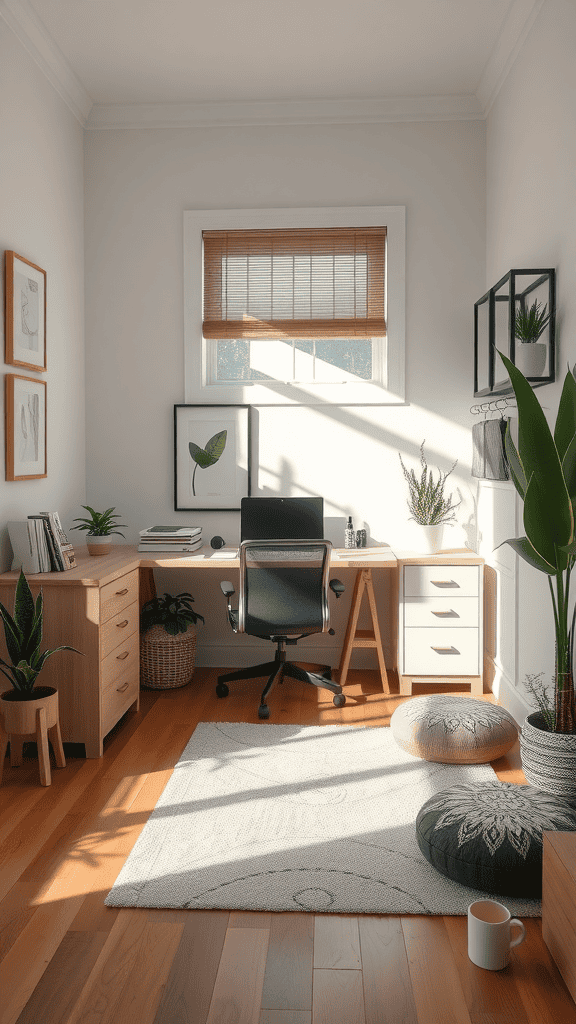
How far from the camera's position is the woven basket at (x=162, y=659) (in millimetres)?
3904

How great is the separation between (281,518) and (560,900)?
2439mm

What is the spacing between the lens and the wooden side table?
5.35 ft

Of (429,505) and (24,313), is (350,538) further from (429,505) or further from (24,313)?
(24,313)

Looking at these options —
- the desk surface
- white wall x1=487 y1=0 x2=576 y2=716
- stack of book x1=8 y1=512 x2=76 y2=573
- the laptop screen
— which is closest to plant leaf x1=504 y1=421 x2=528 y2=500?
white wall x1=487 y1=0 x2=576 y2=716

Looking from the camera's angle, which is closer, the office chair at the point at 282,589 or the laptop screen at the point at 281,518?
the office chair at the point at 282,589

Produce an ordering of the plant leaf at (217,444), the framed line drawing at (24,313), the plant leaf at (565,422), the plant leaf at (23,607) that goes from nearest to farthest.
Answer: the plant leaf at (565,422), the plant leaf at (23,607), the framed line drawing at (24,313), the plant leaf at (217,444)

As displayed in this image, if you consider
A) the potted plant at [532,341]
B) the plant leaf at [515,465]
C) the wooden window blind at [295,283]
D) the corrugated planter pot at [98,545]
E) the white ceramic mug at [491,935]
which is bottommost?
the white ceramic mug at [491,935]

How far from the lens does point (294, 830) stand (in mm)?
2369

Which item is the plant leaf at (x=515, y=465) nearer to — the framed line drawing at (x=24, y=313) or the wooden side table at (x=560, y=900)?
the wooden side table at (x=560, y=900)

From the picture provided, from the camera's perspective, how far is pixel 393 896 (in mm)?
1997

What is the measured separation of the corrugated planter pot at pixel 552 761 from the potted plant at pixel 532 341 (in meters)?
1.36

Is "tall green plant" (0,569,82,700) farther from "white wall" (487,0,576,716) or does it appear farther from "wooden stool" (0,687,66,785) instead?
"white wall" (487,0,576,716)

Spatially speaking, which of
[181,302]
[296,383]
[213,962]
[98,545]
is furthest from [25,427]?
[213,962]

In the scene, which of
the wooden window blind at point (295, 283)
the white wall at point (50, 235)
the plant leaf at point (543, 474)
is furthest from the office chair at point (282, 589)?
the wooden window blind at point (295, 283)
